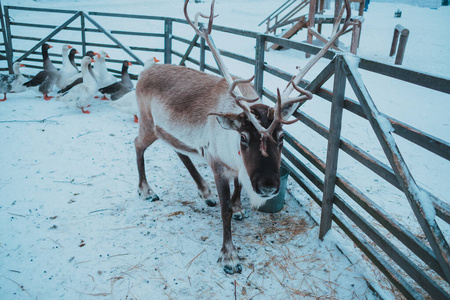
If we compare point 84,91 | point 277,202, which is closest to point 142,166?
point 277,202

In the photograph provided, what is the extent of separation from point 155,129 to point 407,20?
22.1 meters

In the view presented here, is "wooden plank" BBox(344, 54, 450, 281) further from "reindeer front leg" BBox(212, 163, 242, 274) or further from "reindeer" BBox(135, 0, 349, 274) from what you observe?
"reindeer front leg" BBox(212, 163, 242, 274)

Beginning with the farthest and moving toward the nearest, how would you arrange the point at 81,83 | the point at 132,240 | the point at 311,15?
the point at 311,15, the point at 81,83, the point at 132,240

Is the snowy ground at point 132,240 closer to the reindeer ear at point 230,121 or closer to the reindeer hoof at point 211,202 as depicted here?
the reindeer hoof at point 211,202

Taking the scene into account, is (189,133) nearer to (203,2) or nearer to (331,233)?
(331,233)

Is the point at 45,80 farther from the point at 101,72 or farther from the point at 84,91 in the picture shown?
the point at 84,91

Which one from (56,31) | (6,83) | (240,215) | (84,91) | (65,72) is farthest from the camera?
(56,31)

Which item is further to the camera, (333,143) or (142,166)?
(142,166)

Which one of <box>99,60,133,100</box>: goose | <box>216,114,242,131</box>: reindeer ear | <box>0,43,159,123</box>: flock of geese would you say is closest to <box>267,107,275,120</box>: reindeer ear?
<box>216,114,242,131</box>: reindeer ear

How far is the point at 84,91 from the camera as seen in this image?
6.25 m

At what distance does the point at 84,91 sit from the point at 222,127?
462 cm

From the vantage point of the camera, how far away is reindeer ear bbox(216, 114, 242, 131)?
2.48 meters

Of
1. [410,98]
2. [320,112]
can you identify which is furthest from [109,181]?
[410,98]

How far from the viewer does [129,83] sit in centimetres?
709
